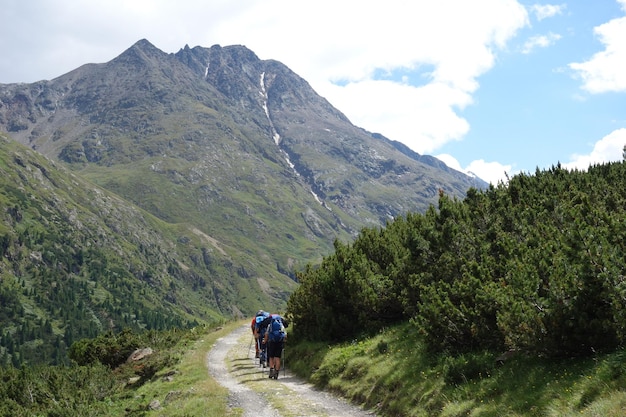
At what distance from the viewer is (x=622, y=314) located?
9844mm

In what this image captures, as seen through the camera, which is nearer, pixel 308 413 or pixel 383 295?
pixel 308 413

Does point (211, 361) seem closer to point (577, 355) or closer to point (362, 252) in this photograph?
point (362, 252)

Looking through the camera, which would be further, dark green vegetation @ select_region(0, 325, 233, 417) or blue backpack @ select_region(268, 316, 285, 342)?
blue backpack @ select_region(268, 316, 285, 342)

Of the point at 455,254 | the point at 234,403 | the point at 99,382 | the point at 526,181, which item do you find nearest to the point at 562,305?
the point at 455,254

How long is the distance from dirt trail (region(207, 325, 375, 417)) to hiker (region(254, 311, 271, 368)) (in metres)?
0.55

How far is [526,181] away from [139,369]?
90.7 feet

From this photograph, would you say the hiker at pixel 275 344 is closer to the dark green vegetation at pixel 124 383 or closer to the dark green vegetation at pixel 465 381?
the dark green vegetation at pixel 465 381

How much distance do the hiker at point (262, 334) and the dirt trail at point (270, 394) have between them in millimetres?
550

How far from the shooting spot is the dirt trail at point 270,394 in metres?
15.8

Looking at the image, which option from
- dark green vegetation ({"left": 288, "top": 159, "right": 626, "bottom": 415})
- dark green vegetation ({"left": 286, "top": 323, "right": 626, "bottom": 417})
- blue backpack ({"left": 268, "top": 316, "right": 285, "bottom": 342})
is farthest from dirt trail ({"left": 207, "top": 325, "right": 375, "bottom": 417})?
blue backpack ({"left": 268, "top": 316, "right": 285, "bottom": 342})

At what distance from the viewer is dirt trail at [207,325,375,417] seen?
15812mm

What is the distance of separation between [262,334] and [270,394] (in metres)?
8.51

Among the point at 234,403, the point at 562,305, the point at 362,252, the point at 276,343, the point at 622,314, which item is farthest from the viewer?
the point at 362,252

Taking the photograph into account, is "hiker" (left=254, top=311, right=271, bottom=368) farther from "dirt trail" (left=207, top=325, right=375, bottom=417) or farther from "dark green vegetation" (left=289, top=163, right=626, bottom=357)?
"dark green vegetation" (left=289, top=163, right=626, bottom=357)
